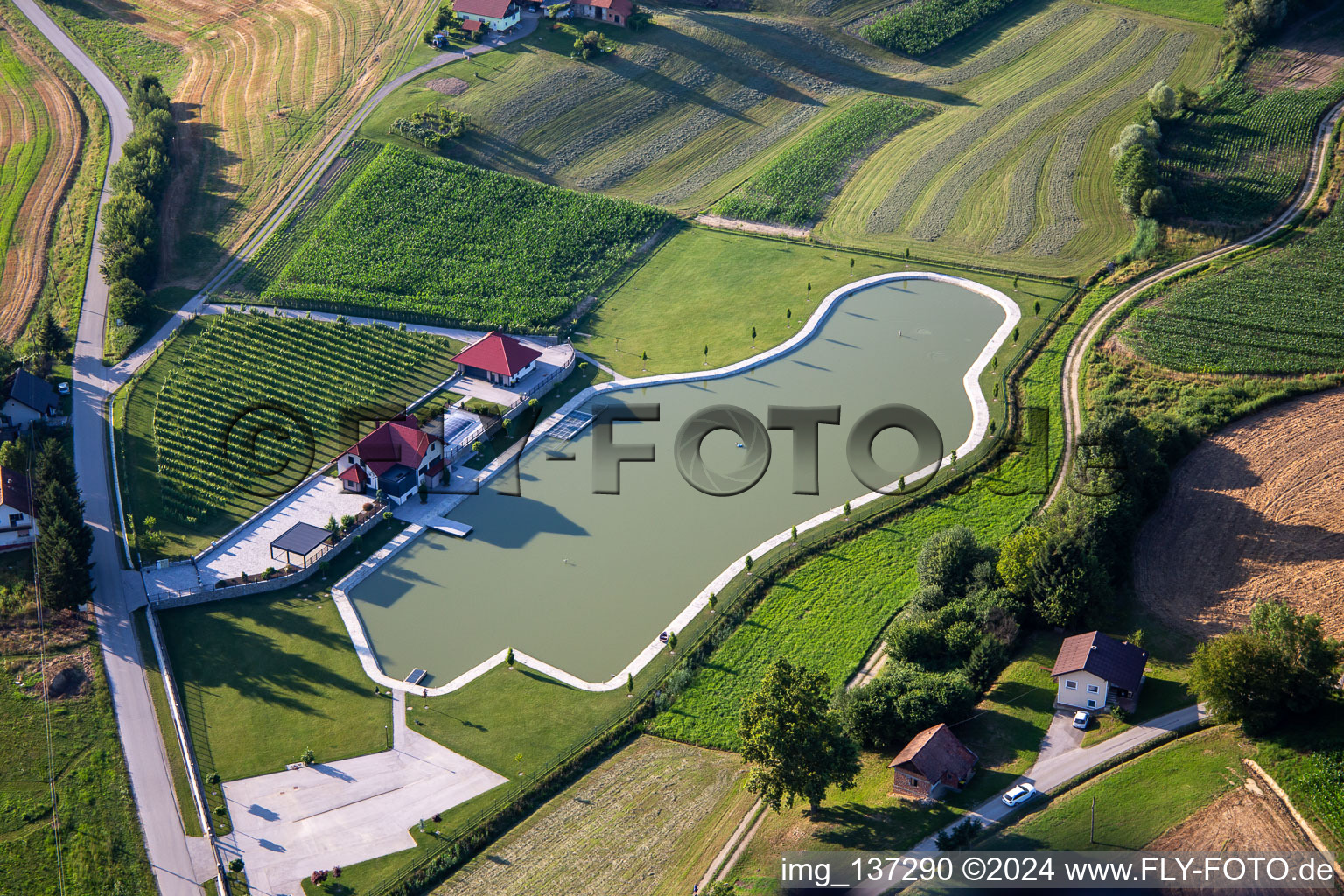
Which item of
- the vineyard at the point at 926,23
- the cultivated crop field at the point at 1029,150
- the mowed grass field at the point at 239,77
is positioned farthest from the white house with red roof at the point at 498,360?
the vineyard at the point at 926,23

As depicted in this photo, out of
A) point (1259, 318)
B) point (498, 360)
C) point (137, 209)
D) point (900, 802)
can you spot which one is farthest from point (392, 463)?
point (1259, 318)

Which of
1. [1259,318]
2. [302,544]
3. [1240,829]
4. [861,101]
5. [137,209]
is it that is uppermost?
[861,101]

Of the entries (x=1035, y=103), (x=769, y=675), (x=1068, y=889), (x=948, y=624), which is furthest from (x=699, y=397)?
(x=1035, y=103)

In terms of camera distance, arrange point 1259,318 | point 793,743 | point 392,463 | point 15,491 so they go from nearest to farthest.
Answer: point 793,743 → point 15,491 → point 392,463 → point 1259,318

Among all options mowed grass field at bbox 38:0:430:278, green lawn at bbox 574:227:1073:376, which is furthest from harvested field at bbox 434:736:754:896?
mowed grass field at bbox 38:0:430:278

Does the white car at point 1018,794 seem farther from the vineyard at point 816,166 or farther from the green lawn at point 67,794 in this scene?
the vineyard at point 816,166

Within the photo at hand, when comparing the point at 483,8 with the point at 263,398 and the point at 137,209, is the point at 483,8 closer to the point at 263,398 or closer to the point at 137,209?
the point at 137,209
